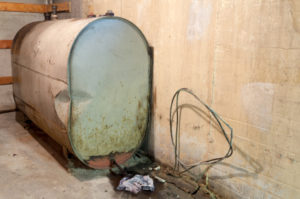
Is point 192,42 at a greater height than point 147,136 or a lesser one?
greater

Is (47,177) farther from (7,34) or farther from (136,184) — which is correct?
(7,34)

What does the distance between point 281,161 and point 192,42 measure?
3.82 feet

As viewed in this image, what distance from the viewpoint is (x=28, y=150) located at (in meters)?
3.14

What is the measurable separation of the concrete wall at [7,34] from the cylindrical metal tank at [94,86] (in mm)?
1796

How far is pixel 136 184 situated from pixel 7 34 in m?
3.46

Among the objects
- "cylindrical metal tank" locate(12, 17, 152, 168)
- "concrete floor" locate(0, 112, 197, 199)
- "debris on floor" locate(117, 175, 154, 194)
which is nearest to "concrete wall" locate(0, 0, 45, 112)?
"concrete floor" locate(0, 112, 197, 199)

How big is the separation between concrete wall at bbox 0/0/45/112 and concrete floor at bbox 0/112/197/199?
4.55ft

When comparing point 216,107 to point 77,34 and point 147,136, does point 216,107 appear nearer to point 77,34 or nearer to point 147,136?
point 147,136

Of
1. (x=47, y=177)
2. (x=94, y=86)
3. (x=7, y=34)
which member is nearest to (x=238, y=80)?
(x=94, y=86)

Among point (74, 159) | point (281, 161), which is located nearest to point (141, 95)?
point (74, 159)

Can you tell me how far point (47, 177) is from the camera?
258 cm

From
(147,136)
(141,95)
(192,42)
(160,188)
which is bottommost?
(160,188)

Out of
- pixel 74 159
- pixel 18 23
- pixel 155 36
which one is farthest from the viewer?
pixel 18 23

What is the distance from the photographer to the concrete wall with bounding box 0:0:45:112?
441 centimetres
